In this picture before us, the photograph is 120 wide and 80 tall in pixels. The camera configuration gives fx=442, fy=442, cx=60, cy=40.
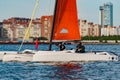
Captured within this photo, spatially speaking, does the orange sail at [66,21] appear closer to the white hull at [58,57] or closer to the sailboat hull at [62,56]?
the white hull at [58,57]

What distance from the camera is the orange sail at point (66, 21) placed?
41.5 meters

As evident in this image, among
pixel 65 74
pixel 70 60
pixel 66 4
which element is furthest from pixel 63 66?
pixel 66 4

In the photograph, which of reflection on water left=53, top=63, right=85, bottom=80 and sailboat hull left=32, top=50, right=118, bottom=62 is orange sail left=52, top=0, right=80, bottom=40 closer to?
sailboat hull left=32, top=50, right=118, bottom=62

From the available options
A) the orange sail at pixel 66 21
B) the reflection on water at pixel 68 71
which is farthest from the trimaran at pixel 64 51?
the reflection on water at pixel 68 71

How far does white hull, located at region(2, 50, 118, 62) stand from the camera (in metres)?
38.2

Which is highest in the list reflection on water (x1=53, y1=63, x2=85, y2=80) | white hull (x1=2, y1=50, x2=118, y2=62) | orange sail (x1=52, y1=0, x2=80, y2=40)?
orange sail (x1=52, y1=0, x2=80, y2=40)

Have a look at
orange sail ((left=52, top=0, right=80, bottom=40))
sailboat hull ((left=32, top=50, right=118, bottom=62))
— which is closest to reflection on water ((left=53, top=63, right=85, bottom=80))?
sailboat hull ((left=32, top=50, right=118, bottom=62))

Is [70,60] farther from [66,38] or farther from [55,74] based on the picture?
[55,74]

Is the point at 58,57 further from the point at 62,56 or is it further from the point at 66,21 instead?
the point at 66,21

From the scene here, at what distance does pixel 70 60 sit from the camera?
3856 centimetres

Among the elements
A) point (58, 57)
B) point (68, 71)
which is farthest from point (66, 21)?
point (68, 71)

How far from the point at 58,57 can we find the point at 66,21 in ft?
16.8

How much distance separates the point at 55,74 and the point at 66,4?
13857 millimetres

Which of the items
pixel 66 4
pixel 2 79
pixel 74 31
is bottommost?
pixel 2 79
